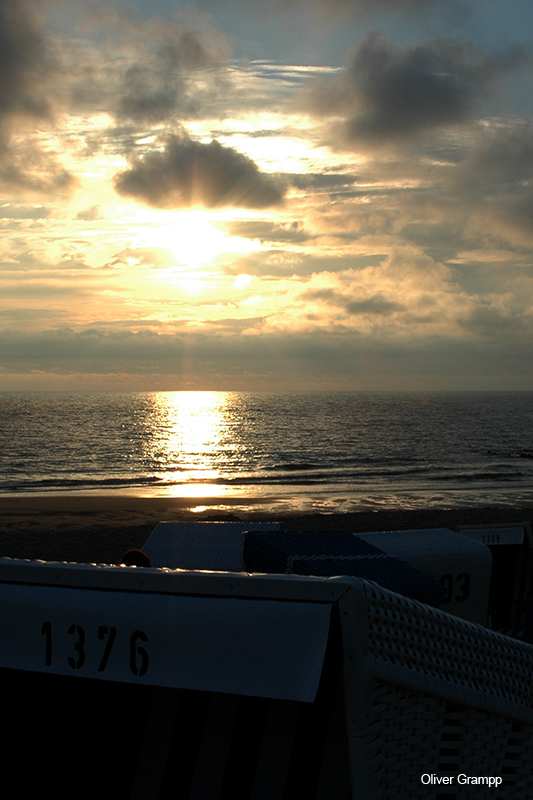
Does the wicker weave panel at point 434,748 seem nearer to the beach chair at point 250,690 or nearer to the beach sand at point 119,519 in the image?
the beach chair at point 250,690

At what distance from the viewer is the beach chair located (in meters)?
2.12

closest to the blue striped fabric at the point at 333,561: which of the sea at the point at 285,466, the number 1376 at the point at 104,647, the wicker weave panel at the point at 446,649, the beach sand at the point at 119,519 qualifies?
the wicker weave panel at the point at 446,649

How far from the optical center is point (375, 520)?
18.1 m

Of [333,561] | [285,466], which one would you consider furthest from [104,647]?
[285,466]

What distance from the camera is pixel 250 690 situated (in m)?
2.11

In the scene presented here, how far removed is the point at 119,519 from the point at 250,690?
1877 centimetres

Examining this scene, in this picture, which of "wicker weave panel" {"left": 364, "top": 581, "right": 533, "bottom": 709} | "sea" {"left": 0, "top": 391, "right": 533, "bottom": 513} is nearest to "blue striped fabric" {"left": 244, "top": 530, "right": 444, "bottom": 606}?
"wicker weave panel" {"left": 364, "top": 581, "right": 533, "bottom": 709}

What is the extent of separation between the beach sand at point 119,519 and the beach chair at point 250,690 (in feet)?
30.7

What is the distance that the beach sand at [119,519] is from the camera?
1420 centimetres

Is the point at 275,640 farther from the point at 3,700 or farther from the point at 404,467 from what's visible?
the point at 404,467

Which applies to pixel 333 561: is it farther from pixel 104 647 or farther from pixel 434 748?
pixel 104 647

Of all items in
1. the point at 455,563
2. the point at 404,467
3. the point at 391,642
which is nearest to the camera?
the point at 391,642

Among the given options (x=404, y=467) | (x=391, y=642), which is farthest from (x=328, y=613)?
(x=404, y=467)

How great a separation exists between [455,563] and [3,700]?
348 centimetres
